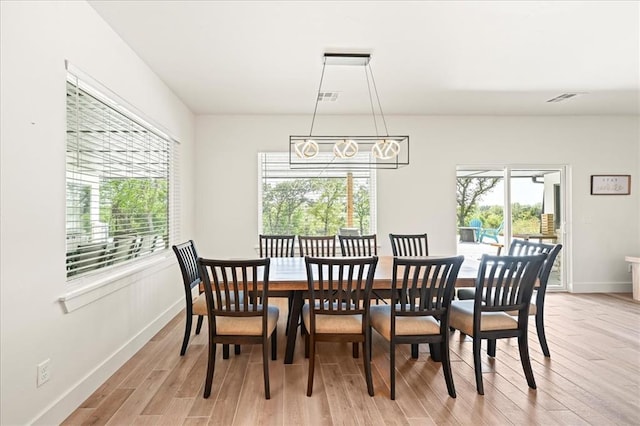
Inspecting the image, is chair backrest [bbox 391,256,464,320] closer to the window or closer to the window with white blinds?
the window with white blinds

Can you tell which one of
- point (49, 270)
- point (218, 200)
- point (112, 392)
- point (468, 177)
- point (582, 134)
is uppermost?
point (582, 134)

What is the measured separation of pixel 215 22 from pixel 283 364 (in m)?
2.69

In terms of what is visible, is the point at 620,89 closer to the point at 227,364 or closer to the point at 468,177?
the point at 468,177

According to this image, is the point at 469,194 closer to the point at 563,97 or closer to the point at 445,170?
the point at 445,170

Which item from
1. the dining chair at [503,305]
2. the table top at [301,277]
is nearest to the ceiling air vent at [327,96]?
the table top at [301,277]

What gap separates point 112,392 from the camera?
2555 millimetres

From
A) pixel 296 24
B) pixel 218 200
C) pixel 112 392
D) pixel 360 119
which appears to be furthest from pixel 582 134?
pixel 112 392

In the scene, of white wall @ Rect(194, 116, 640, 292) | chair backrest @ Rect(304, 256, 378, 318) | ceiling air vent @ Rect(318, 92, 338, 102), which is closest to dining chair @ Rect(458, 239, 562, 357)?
chair backrest @ Rect(304, 256, 378, 318)

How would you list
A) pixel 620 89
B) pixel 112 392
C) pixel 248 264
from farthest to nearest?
pixel 620 89 → pixel 112 392 → pixel 248 264

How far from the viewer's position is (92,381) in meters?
2.55

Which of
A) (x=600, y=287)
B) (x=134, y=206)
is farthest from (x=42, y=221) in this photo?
(x=600, y=287)

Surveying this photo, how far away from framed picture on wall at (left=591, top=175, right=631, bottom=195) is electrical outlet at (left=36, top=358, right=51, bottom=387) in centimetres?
687

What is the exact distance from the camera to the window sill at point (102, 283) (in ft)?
7.63

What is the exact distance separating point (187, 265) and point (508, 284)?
2.52 m
